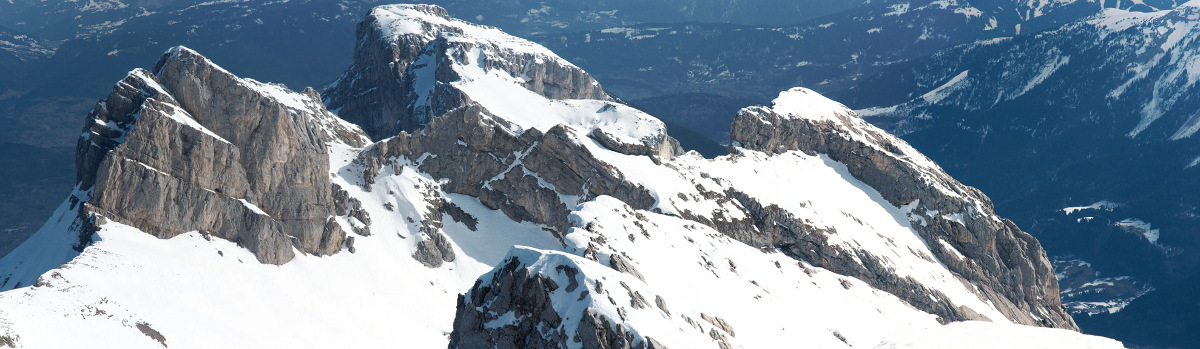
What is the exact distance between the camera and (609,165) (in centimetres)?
17238

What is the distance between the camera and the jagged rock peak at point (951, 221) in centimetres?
18100

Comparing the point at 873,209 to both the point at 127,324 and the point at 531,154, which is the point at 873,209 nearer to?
the point at 531,154

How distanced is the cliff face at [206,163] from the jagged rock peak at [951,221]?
7803 cm

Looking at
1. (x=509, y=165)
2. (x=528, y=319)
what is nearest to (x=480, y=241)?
(x=509, y=165)

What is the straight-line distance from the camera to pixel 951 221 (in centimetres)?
18625

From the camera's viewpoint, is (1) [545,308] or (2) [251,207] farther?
(2) [251,207]

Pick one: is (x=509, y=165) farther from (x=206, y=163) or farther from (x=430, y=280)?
(x=206, y=163)

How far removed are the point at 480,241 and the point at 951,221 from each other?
270ft

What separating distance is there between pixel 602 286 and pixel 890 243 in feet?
324

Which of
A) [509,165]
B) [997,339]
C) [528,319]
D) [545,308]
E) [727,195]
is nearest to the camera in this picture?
[545,308]

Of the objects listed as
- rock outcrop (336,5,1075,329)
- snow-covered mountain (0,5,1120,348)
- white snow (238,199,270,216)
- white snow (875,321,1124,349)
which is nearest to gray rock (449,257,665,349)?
snow-covered mountain (0,5,1120,348)

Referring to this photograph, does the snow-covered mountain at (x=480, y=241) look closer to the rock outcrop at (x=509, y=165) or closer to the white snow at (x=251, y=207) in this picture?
the white snow at (x=251, y=207)

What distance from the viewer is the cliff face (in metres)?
143

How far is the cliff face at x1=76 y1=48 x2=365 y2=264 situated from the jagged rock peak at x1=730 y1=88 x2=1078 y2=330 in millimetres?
78032
